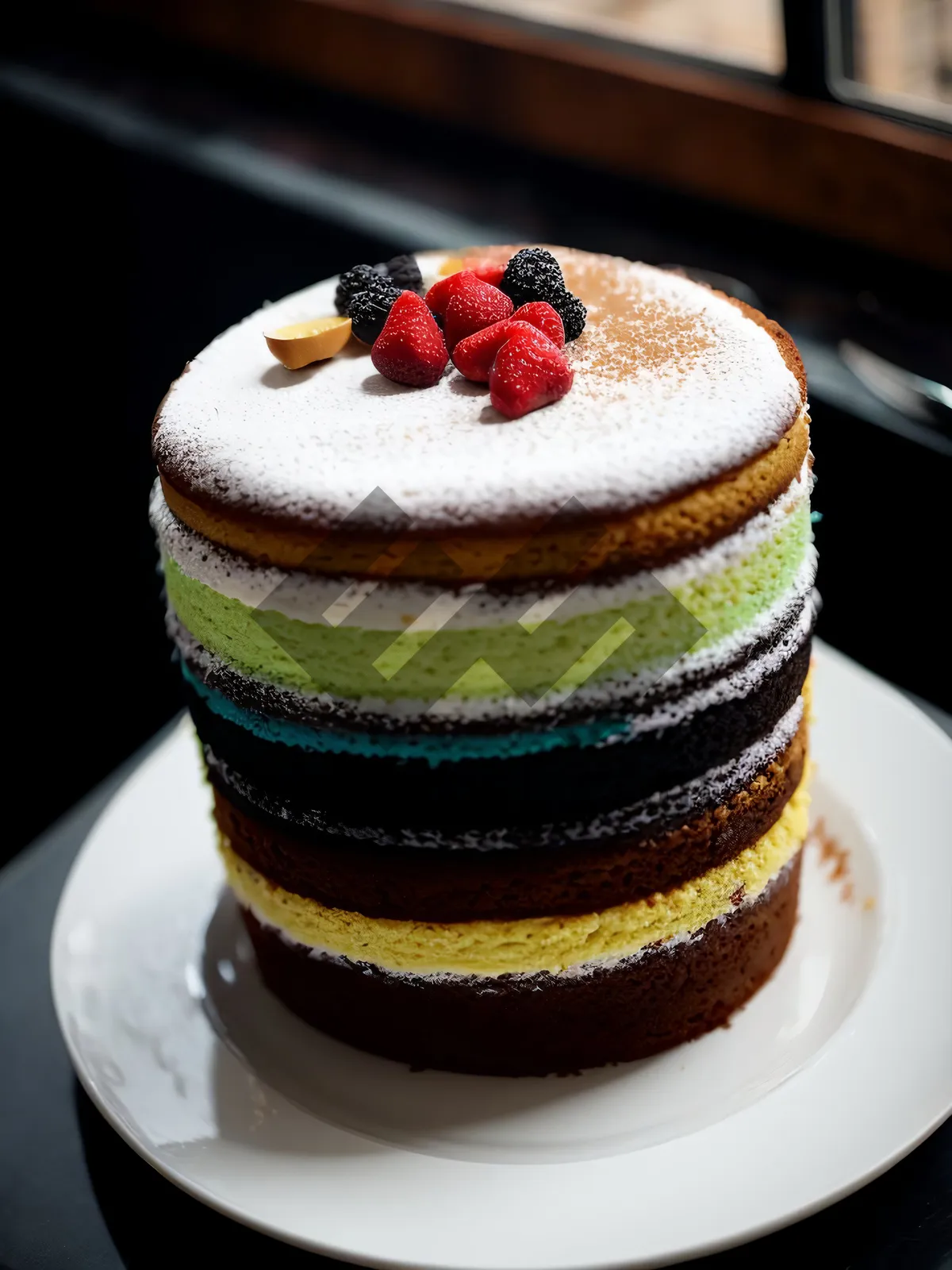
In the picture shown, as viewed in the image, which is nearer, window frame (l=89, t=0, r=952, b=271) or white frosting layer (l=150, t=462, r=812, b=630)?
white frosting layer (l=150, t=462, r=812, b=630)

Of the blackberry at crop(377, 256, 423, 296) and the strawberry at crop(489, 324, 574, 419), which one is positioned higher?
the strawberry at crop(489, 324, 574, 419)

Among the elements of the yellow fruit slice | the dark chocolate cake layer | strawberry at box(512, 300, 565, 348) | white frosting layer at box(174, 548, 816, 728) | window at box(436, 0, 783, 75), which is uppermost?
window at box(436, 0, 783, 75)

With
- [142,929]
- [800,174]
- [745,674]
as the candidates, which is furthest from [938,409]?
[142,929]

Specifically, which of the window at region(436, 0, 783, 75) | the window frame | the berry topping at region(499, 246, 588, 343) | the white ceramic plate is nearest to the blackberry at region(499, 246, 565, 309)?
the berry topping at region(499, 246, 588, 343)

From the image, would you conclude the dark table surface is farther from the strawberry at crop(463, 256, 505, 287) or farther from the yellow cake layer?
the strawberry at crop(463, 256, 505, 287)

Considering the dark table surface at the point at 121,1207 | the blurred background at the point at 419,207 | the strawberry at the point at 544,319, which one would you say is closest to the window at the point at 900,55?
the blurred background at the point at 419,207

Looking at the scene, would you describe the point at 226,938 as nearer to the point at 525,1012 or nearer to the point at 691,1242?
the point at 525,1012
